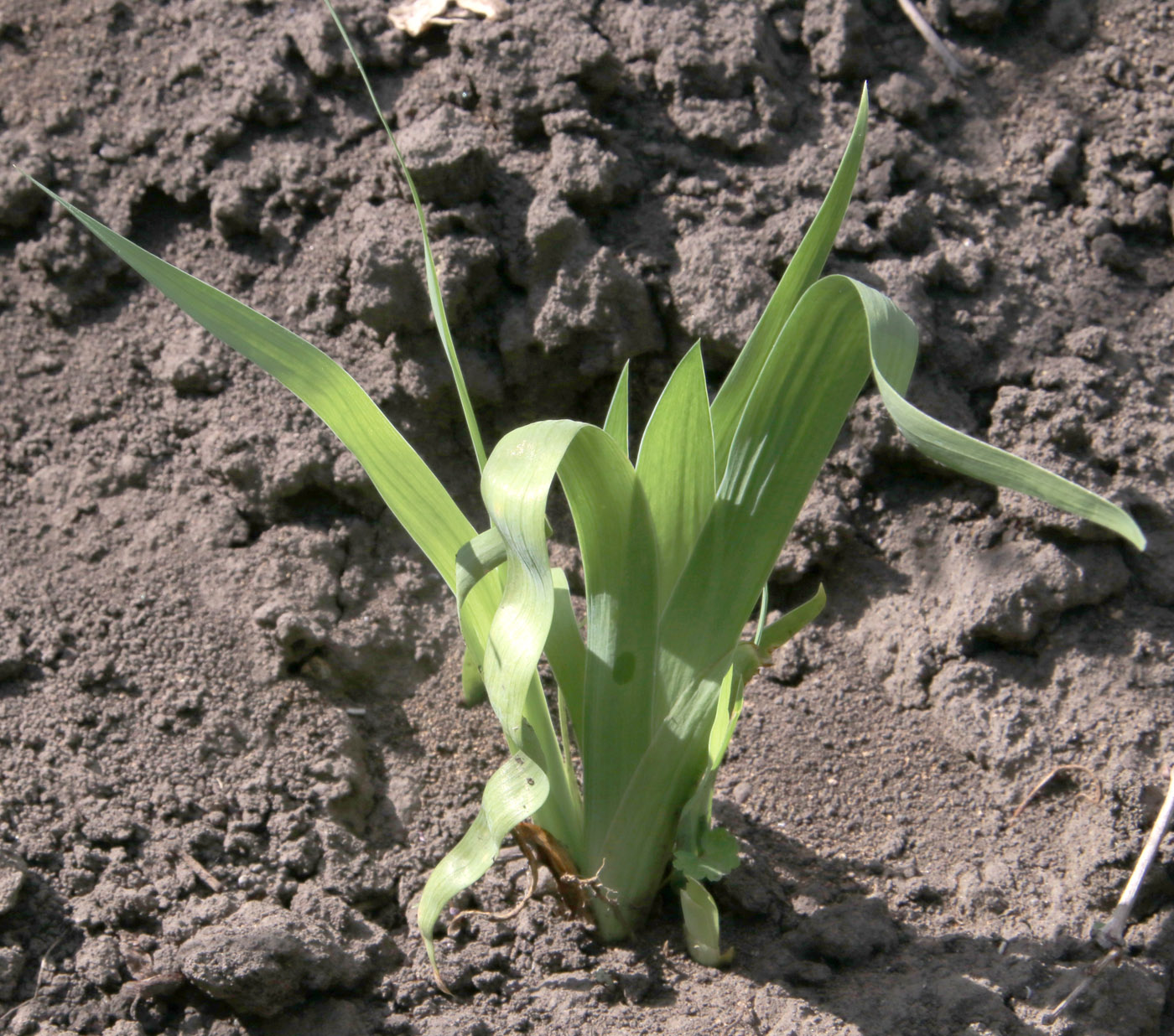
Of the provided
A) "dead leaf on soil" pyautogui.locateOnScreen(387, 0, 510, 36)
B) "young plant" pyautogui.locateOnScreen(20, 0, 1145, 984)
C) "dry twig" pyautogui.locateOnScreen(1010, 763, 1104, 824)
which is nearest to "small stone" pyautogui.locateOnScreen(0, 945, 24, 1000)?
"young plant" pyautogui.locateOnScreen(20, 0, 1145, 984)

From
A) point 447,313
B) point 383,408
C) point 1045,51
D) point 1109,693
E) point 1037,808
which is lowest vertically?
point 1037,808

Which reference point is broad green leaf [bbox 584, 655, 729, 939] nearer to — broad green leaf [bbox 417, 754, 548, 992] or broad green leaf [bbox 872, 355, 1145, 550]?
broad green leaf [bbox 417, 754, 548, 992]

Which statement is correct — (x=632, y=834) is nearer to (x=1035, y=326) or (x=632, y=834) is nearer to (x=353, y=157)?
(x=1035, y=326)

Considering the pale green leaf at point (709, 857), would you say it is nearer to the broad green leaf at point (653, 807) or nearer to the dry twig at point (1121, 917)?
the broad green leaf at point (653, 807)

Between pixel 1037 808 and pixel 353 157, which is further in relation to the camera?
pixel 353 157

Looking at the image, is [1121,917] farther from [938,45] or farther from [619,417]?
[938,45]

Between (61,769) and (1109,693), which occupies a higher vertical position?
(1109,693)

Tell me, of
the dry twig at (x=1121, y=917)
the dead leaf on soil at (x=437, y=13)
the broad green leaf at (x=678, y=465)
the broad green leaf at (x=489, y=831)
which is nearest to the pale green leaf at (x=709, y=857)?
the broad green leaf at (x=678, y=465)

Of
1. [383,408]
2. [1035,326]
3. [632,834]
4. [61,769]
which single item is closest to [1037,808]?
[632,834]
